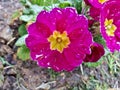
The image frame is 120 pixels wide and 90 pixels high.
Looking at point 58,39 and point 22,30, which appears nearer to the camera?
point 58,39

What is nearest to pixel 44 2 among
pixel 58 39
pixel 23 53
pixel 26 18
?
pixel 26 18

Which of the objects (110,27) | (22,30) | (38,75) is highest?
(110,27)

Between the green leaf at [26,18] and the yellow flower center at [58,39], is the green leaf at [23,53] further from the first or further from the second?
the yellow flower center at [58,39]

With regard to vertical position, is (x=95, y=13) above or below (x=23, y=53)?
above

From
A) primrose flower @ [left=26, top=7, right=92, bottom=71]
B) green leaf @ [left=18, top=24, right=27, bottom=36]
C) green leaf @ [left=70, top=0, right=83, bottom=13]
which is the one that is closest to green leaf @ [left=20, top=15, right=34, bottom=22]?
green leaf @ [left=18, top=24, right=27, bottom=36]

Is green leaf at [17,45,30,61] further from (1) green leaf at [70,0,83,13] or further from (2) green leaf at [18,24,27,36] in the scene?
(1) green leaf at [70,0,83,13]

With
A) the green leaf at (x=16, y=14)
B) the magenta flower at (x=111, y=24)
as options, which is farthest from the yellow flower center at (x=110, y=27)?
the green leaf at (x=16, y=14)

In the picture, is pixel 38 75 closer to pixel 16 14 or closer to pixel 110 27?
pixel 16 14
